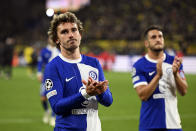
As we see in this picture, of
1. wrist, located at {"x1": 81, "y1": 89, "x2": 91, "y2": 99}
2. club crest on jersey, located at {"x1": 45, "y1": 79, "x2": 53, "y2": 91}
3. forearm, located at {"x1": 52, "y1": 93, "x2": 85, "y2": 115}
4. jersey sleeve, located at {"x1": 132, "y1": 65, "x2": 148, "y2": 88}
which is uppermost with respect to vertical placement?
jersey sleeve, located at {"x1": 132, "y1": 65, "x2": 148, "y2": 88}

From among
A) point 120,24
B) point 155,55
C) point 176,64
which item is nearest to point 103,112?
point 155,55

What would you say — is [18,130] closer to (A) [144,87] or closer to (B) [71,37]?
(A) [144,87]

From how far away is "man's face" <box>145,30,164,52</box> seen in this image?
510 centimetres

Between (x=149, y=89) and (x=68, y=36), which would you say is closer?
(x=68, y=36)

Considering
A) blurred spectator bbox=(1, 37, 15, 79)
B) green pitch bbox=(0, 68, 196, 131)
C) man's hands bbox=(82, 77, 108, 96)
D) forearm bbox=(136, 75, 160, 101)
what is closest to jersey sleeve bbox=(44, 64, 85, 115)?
man's hands bbox=(82, 77, 108, 96)

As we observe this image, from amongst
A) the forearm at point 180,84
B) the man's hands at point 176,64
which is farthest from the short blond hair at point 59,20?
the forearm at point 180,84

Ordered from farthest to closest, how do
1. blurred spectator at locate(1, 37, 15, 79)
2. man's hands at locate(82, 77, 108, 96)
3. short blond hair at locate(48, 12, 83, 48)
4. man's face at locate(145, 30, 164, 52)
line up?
blurred spectator at locate(1, 37, 15, 79) → man's face at locate(145, 30, 164, 52) → short blond hair at locate(48, 12, 83, 48) → man's hands at locate(82, 77, 108, 96)

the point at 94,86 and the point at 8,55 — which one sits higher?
the point at 8,55

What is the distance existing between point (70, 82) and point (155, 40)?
6.24 ft

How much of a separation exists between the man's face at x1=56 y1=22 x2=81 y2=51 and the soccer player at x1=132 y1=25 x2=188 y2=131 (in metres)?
1.33

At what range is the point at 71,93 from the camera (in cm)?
366

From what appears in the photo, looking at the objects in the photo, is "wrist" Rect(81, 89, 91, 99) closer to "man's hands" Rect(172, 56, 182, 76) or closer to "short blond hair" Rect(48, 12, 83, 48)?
"short blond hair" Rect(48, 12, 83, 48)

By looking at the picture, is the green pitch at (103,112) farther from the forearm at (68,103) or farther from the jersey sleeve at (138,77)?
the forearm at (68,103)

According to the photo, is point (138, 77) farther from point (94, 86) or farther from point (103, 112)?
point (103, 112)
